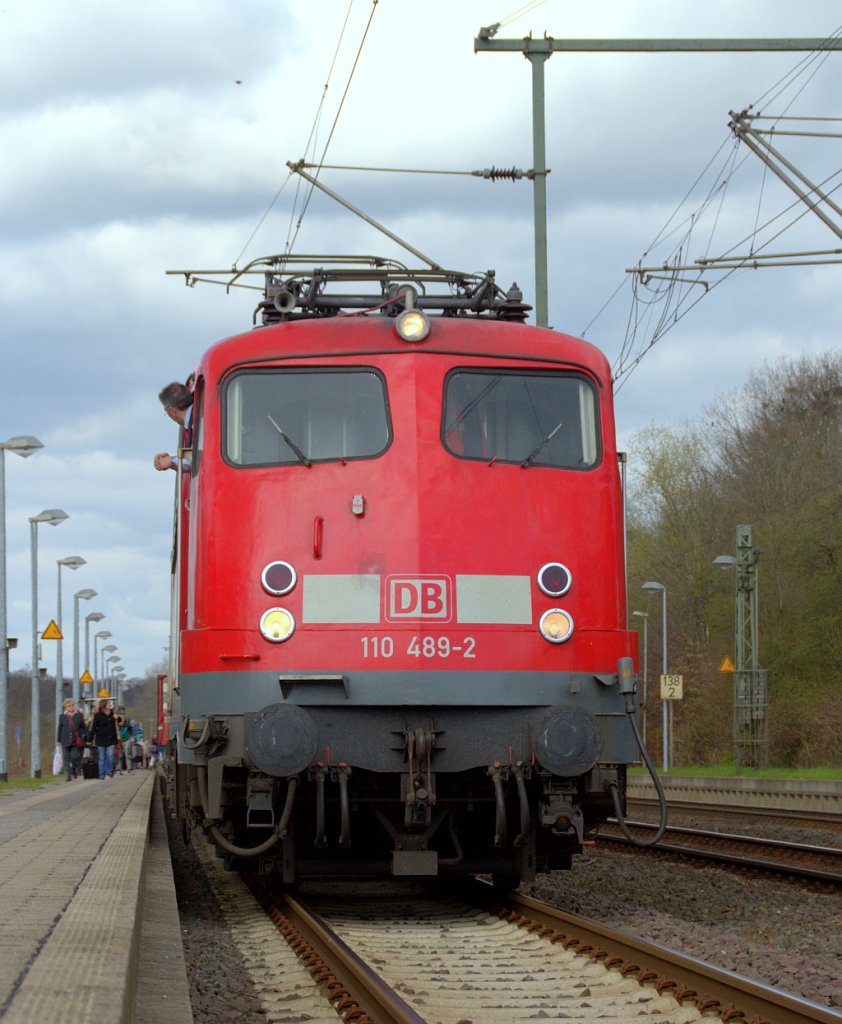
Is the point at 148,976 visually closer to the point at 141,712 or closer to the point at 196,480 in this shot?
the point at 196,480

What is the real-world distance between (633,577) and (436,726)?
5486 cm

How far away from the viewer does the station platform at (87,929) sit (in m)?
4.78

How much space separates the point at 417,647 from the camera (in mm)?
8812

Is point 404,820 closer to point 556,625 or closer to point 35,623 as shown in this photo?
point 556,625

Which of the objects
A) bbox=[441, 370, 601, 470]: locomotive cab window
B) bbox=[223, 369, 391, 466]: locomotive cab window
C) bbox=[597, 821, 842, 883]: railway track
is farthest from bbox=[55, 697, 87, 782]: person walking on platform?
bbox=[441, 370, 601, 470]: locomotive cab window

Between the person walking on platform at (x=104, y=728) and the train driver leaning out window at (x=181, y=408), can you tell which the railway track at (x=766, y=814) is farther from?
the train driver leaning out window at (x=181, y=408)

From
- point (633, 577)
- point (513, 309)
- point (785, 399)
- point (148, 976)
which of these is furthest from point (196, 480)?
point (633, 577)

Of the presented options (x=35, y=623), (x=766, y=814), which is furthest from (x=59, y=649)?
(x=766, y=814)

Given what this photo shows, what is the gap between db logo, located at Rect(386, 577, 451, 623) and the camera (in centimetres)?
891

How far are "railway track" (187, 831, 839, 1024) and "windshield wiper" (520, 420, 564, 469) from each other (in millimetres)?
2651

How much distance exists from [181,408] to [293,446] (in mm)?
1864

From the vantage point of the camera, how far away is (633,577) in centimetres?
6306

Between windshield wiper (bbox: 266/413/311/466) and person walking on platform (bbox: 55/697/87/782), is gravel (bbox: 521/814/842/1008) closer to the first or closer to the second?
windshield wiper (bbox: 266/413/311/466)

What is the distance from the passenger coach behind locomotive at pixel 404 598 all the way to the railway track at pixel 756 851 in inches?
124
